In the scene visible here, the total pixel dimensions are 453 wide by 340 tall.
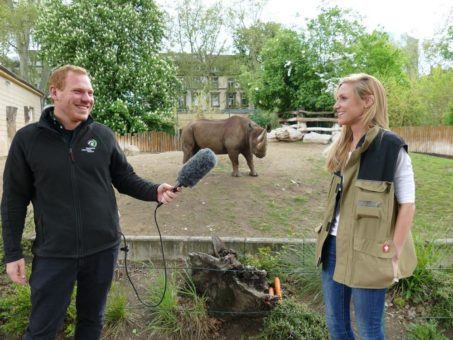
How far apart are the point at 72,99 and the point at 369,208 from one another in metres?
1.88

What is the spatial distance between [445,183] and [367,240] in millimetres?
7688

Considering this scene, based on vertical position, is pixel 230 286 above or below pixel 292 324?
above

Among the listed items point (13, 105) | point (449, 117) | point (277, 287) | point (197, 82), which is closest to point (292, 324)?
point (277, 287)

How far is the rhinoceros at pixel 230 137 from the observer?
7.53 meters

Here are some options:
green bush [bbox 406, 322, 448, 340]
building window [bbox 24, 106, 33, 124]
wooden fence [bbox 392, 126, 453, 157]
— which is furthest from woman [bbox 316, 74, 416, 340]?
building window [bbox 24, 106, 33, 124]

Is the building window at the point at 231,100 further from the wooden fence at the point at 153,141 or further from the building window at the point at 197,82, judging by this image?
the wooden fence at the point at 153,141

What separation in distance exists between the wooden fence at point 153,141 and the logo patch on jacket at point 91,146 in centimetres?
1643

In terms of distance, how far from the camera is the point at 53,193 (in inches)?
90.8

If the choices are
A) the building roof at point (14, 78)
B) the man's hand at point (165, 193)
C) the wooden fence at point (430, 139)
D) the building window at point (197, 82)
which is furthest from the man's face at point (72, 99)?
the building window at point (197, 82)

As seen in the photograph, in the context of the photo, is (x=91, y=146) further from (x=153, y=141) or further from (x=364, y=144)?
(x=153, y=141)

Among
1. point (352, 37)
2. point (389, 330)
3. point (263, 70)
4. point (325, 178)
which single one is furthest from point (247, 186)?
point (352, 37)

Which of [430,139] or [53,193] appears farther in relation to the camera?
[430,139]

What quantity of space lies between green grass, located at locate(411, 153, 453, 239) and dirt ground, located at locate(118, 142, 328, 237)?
5.33ft

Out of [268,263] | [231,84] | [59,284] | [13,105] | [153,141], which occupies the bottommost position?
[268,263]
